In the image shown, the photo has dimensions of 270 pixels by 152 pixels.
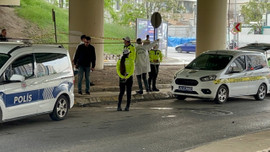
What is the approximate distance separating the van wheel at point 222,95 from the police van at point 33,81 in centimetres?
564

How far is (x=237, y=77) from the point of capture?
55.1ft

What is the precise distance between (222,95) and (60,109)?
20.8 ft

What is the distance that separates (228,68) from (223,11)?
414 inches

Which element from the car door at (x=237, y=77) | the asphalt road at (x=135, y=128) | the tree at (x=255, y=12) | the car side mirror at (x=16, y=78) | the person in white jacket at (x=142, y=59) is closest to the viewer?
the asphalt road at (x=135, y=128)

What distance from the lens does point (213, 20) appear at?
26297 mm

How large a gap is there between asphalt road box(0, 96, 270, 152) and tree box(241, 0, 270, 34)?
165ft

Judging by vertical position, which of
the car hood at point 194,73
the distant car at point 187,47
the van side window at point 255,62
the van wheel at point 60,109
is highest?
the distant car at point 187,47

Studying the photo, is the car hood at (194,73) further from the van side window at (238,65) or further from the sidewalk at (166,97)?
the sidewalk at (166,97)

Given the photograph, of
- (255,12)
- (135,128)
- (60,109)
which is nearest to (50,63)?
(60,109)

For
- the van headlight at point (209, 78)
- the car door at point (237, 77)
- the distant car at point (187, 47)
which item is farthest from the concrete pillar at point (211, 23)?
the distant car at point (187, 47)

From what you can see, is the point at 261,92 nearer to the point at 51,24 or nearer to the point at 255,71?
the point at 255,71

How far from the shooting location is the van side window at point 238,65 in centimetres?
1670

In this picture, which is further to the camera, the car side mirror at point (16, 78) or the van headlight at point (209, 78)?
the van headlight at point (209, 78)

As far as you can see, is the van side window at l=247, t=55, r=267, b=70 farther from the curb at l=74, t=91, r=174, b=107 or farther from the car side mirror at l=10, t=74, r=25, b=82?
the car side mirror at l=10, t=74, r=25, b=82
